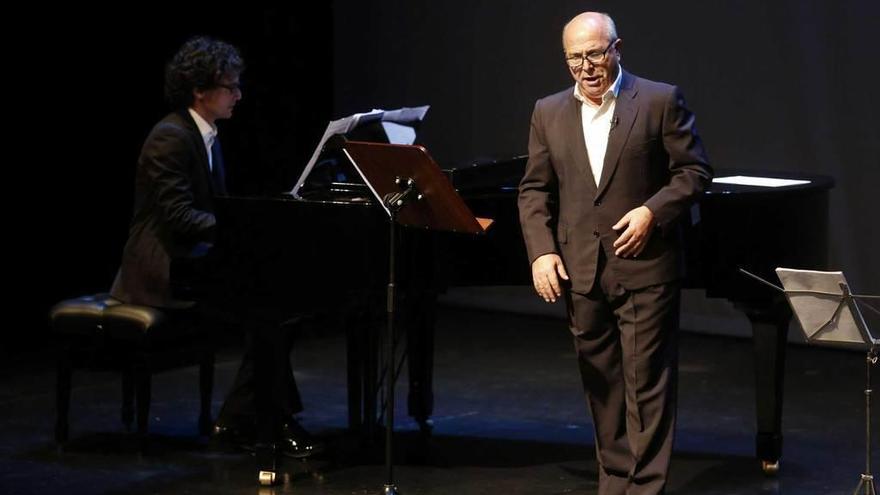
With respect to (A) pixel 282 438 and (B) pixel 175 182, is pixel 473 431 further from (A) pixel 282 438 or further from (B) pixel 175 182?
(B) pixel 175 182

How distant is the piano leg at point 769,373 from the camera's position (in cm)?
466

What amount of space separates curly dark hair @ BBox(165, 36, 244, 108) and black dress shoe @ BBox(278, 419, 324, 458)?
1159 millimetres

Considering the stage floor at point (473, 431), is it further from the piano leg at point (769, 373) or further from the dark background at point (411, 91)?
the dark background at point (411, 91)

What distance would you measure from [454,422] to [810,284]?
2.19 m

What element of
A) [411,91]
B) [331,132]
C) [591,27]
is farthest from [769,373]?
[411,91]

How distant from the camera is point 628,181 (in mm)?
3930

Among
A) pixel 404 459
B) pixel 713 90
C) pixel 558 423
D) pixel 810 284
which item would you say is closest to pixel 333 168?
pixel 404 459

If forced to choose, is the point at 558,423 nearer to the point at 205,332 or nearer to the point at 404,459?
the point at 404,459

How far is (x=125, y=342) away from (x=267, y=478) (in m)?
0.84

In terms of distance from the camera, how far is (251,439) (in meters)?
5.09

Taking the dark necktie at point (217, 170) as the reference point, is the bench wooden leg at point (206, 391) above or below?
below

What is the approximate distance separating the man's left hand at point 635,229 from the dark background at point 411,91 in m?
2.99

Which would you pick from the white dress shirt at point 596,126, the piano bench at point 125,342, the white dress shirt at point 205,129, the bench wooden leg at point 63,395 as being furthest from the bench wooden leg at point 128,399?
the white dress shirt at point 596,126

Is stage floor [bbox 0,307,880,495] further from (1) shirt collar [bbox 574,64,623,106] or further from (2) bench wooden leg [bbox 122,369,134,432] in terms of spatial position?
(1) shirt collar [bbox 574,64,623,106]
